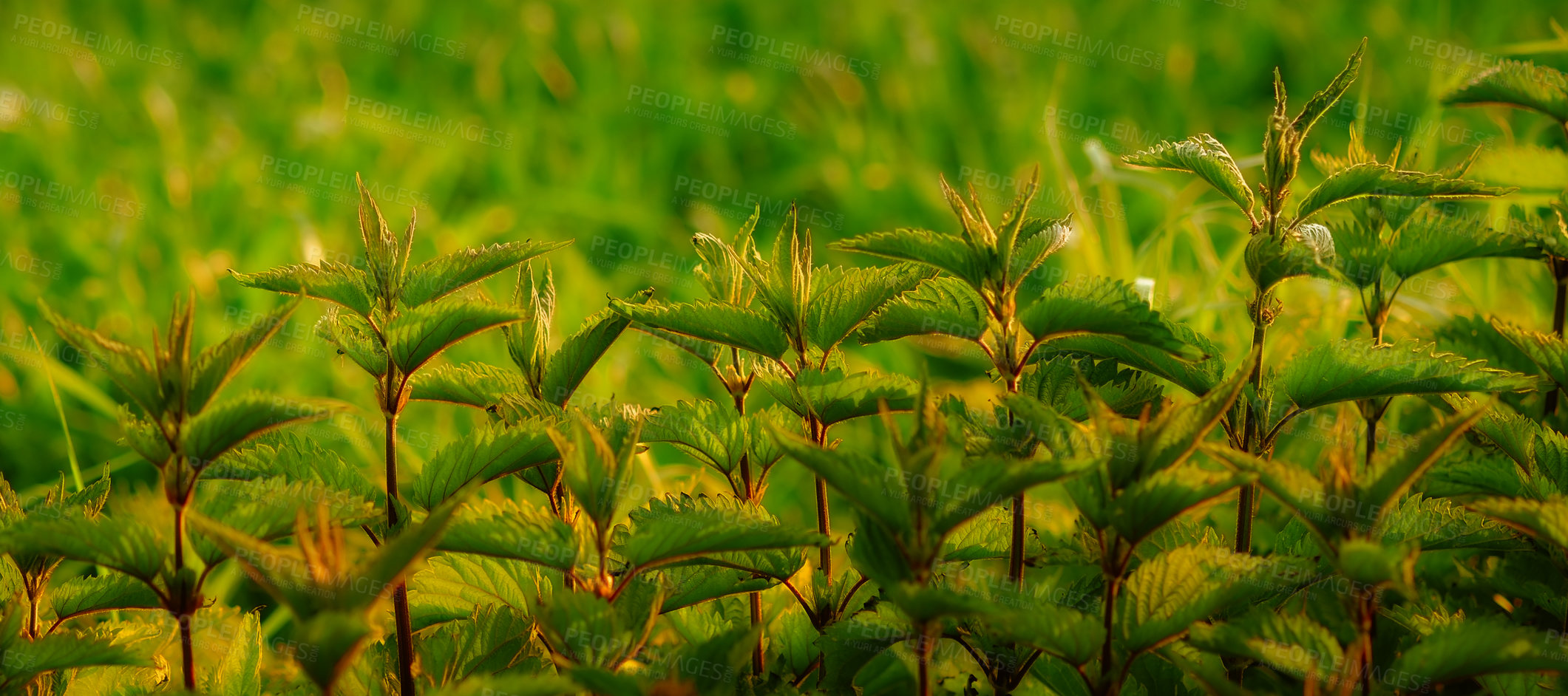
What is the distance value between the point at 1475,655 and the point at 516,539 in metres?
0.96

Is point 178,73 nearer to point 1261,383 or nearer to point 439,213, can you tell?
point 439,213

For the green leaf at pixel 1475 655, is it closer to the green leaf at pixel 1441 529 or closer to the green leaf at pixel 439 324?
the green leaf at pixel 1441 529

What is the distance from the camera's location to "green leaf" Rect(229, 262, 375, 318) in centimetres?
134

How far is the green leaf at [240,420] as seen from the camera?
1.14 m

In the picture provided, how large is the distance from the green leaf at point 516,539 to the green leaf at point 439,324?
21 centimetres

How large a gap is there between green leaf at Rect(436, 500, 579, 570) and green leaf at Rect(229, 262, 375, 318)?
0.31 meters

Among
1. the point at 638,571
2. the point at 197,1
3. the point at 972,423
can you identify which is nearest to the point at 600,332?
the point at 638,571

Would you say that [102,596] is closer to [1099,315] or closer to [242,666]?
[242,666]

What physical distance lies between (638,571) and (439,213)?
136 inches

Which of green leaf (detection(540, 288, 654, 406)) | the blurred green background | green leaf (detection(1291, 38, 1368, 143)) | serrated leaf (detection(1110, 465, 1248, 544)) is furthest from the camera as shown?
the blurred green background

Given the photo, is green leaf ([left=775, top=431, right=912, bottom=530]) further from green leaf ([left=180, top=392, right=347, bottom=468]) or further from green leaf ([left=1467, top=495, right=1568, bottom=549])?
green leaf ([left=1467, top=495, right=1568, bottom=549])

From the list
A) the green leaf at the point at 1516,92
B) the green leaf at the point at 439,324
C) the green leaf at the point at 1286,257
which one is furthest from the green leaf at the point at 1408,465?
the green leaf at the point at 439,324

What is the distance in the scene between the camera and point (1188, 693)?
1438 millimetres

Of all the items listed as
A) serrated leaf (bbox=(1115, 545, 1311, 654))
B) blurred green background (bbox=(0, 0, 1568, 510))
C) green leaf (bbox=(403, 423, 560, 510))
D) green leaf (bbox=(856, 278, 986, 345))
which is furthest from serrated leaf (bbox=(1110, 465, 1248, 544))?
blurred green background (bbox=(0, 0, 1568, 510))
